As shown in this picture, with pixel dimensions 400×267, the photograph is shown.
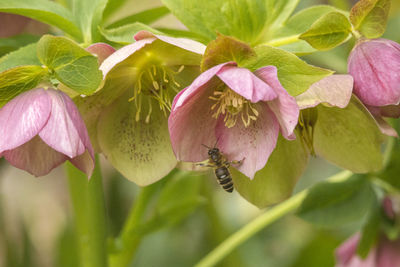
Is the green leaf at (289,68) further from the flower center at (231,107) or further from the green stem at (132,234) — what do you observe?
the green stem at (132,234)

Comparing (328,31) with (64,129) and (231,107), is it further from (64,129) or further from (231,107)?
(64,129)

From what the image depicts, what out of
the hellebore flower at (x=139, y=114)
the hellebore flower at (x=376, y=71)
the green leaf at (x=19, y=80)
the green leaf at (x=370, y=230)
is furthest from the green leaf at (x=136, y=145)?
the green leaf at (x=370, y=230)

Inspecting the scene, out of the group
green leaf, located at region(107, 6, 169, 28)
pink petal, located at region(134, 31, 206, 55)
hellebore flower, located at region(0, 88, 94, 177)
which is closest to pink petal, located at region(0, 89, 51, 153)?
hellebore flower, located at region(0, 88, 94, 177)

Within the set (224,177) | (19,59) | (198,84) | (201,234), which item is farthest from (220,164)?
(201,234)

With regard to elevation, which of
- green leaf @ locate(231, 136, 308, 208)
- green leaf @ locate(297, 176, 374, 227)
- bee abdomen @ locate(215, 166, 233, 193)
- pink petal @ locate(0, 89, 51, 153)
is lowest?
green leaf @ locate(297, 176, 374, 227)

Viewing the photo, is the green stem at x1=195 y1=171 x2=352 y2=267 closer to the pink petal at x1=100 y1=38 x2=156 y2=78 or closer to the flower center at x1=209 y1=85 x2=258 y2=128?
the flower center at x1=209 y1=85 x2=258 y2=128
